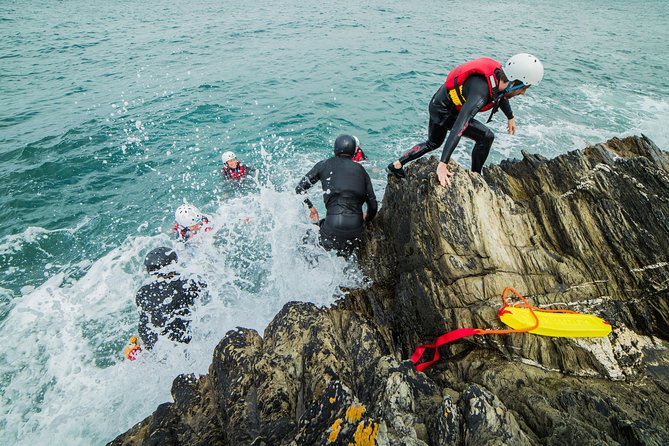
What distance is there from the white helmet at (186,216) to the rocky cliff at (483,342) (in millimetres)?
4913

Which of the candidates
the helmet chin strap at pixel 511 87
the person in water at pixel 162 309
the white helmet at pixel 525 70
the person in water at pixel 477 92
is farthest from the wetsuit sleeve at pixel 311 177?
the white helmet at pixel 525 70

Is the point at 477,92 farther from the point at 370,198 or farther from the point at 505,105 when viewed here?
the point at 370,198

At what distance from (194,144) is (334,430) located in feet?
46.3

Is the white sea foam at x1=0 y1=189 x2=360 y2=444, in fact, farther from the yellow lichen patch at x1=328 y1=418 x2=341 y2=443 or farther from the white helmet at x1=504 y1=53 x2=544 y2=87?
the white helmet at x1=504 y1=53 x2=544 y2=87

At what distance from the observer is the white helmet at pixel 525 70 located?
18.7ft

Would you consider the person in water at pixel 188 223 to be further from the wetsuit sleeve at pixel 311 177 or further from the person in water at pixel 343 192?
the person in water at pixel 343 192

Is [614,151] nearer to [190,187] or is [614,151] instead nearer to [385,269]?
[385,269]

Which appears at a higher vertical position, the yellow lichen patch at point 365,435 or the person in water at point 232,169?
the yellow lichen patch at point 365,435

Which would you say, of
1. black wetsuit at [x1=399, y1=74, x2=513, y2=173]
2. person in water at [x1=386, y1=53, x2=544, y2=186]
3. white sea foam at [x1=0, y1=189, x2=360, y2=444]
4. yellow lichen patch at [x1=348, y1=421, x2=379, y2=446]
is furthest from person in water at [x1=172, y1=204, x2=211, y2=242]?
yellow lichen patch at [x1=348, y1=421, x2=379, y2=446]

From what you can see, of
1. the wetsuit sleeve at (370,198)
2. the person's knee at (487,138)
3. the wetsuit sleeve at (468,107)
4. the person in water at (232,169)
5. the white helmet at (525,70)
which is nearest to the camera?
the wetsuit sleeve at (468,107)

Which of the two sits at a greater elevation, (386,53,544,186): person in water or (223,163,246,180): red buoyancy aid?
(386,53,544,186): person in water

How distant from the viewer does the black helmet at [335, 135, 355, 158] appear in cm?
670

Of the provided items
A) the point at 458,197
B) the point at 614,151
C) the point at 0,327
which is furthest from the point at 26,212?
the point at 614,151

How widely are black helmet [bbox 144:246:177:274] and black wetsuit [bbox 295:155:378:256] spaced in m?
3.32
